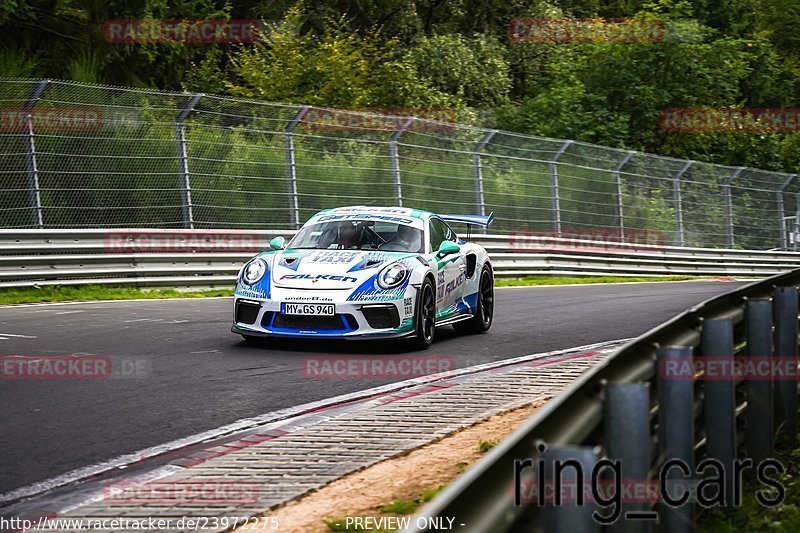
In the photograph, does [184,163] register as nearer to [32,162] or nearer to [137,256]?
[137,256]

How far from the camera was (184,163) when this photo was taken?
18.5m

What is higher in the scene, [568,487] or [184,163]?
[184,163]

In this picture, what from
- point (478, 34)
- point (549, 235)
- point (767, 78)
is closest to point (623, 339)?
point (549, 235)

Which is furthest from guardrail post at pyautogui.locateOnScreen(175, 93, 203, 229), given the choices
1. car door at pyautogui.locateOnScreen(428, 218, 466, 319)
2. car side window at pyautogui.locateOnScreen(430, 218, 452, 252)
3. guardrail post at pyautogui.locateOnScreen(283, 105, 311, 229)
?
car door at pyautogui.locateOnScreen(428, 218, 466, 319)

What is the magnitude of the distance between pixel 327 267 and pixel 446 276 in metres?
1.49

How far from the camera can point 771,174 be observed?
3356 cm

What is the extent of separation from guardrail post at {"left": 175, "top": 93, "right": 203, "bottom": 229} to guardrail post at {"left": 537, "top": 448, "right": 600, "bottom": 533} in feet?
51.4

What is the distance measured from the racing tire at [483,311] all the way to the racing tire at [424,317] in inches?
55.7

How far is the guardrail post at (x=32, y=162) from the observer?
53.9 feet

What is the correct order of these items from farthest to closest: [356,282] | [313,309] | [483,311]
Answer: [483,311] → [356,282] → [313,309]

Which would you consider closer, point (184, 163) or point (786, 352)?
point (786, 352)

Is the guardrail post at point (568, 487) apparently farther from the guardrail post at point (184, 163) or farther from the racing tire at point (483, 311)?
the guardrail post at point (184, 163)

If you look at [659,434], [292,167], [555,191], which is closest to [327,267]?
[659,434]

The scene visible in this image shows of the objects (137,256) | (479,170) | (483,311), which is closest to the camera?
(483,311)
